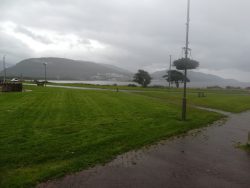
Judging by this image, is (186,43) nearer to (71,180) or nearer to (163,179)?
(163,179)

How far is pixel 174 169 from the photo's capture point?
699 cm

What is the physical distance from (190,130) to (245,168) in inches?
200

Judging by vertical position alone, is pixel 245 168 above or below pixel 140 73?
below

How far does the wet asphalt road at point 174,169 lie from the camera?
19.9 feet

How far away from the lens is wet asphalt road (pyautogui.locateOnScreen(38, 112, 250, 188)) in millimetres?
6059

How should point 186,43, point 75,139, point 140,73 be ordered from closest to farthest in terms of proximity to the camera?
1. point 75,139
2. point 186,43
3. point 140,73

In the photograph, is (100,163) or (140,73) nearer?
(100,163)

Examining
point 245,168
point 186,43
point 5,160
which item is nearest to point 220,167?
point 245,168

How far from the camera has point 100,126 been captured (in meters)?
12.2

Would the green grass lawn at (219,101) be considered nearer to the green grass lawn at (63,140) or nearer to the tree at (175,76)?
the green grass lawn at (63,140)

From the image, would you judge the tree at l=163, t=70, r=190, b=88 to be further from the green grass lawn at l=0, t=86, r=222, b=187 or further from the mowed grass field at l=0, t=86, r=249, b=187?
the green grass lawn at l=0, t=86, r=222, b=187

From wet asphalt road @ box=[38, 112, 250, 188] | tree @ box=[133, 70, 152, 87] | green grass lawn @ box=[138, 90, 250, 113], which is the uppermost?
tree @ box=[133, 70, 152, 87]

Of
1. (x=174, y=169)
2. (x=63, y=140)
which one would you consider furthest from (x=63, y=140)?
(x=174, y=169)

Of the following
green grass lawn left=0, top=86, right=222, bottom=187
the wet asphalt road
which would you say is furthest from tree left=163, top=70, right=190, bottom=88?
the wet asphalt road
